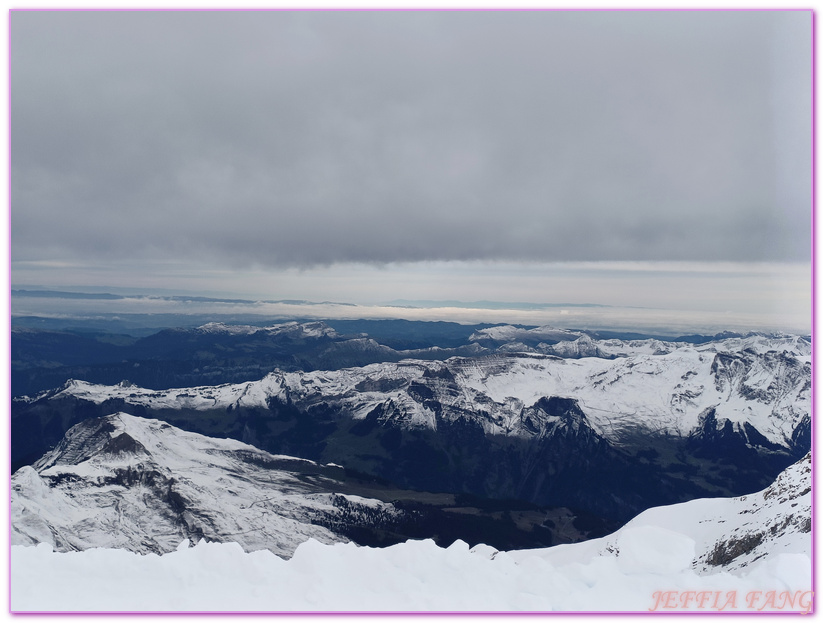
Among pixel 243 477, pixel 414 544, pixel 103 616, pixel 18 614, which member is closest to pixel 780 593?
pixel 414 544

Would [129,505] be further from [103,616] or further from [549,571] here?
[549,571]

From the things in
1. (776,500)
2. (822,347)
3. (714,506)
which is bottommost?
(714,506)

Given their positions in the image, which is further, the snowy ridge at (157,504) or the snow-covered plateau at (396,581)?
the snowy ridge at (157,504)

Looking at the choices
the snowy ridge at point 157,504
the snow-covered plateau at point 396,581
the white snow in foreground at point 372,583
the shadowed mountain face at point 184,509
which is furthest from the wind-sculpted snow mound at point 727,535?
the snowy ridge at point 157,504

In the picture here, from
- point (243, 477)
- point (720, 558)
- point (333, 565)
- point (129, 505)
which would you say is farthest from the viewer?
point (243, 477)

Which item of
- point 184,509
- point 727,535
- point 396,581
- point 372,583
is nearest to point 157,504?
point 184,509

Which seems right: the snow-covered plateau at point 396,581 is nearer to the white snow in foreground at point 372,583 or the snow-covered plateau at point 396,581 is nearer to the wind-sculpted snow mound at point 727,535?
the white snow in foreground at point 372,583

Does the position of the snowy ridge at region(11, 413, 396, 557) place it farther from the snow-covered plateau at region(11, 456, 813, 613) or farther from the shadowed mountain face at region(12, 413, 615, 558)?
the snow-covered plateau at region(11, 456, 813, 613)
